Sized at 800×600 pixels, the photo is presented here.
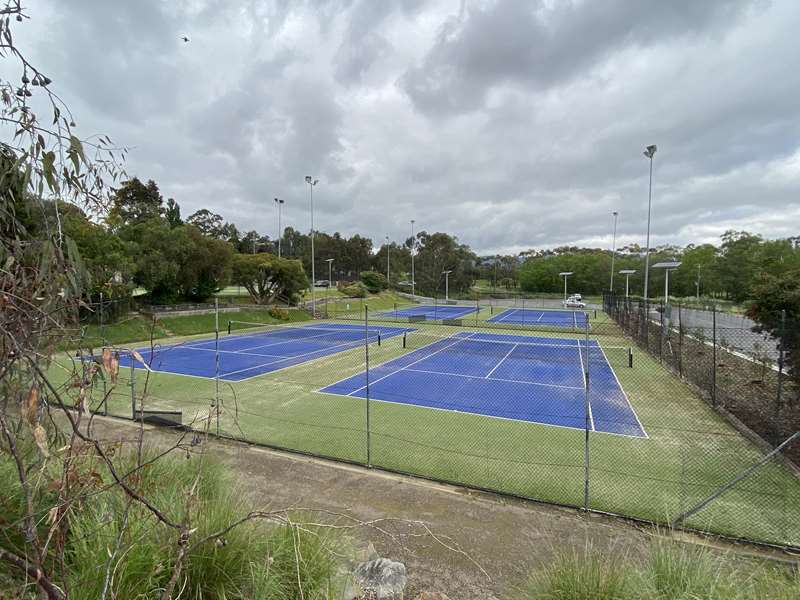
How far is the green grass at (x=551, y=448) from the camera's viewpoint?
6.71 m

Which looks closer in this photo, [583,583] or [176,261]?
[583,583]

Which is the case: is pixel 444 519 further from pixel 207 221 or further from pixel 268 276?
pixel 207 221

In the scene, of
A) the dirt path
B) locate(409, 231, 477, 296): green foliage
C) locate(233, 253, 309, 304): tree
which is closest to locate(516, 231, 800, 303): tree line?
locate(409, 231, 477, 296): green foliage

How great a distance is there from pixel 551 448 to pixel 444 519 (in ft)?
16.3

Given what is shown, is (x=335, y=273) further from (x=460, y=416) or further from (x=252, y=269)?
(x=460, y=416)

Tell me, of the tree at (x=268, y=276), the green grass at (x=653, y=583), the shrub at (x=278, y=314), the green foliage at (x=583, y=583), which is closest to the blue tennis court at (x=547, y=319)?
the shrub at (x=278, y=314)

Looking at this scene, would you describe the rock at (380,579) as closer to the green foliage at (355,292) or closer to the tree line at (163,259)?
the tree line at (163,259)

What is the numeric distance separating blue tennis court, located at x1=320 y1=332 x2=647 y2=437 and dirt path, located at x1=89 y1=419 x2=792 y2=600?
237 inches

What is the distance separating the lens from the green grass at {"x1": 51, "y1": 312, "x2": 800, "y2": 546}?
6.71 metres

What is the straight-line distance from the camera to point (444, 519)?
566cm

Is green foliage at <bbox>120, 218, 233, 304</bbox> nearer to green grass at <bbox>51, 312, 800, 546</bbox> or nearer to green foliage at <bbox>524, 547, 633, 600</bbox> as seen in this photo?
green grass at <bbox>51, 312, 800, 546</bbox>

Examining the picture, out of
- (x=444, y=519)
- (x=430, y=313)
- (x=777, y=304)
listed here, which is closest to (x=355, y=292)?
(x=430, y=313)

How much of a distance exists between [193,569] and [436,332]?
1148 inches

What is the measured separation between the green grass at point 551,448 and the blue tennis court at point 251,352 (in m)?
2.56
